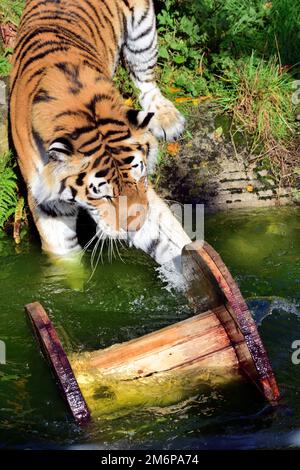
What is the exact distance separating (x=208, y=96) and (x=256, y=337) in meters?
3.48

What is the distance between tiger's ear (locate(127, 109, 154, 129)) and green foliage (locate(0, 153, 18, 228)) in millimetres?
1538

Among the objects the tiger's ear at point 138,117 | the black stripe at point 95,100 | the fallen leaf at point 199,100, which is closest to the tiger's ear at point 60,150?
the black stripe at point 95,100

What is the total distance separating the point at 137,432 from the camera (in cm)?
395

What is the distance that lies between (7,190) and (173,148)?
1438 mm

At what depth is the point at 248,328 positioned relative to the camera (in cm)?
380

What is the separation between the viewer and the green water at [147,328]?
3.93 meters

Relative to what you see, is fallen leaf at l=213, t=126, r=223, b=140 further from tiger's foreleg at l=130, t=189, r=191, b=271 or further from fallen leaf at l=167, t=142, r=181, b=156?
tiger's foreleg at l=130, t=189, r=191, b=271

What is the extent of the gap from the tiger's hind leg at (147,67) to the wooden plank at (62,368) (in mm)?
3108

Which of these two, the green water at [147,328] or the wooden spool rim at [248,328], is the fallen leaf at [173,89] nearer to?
the green water at [147,328]

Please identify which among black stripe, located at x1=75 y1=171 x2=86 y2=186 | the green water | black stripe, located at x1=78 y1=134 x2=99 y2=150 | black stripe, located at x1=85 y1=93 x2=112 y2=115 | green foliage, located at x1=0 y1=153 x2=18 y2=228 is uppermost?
black stripe, located at x1=85 y1=93 x2=112 y2=115

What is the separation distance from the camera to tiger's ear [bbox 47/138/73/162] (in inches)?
178

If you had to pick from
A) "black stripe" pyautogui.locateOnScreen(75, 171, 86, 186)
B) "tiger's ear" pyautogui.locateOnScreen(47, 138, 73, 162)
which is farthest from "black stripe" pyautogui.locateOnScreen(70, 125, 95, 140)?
"black stripe" pyautogui.locateOnScreen(75, 171, 86, 186)
